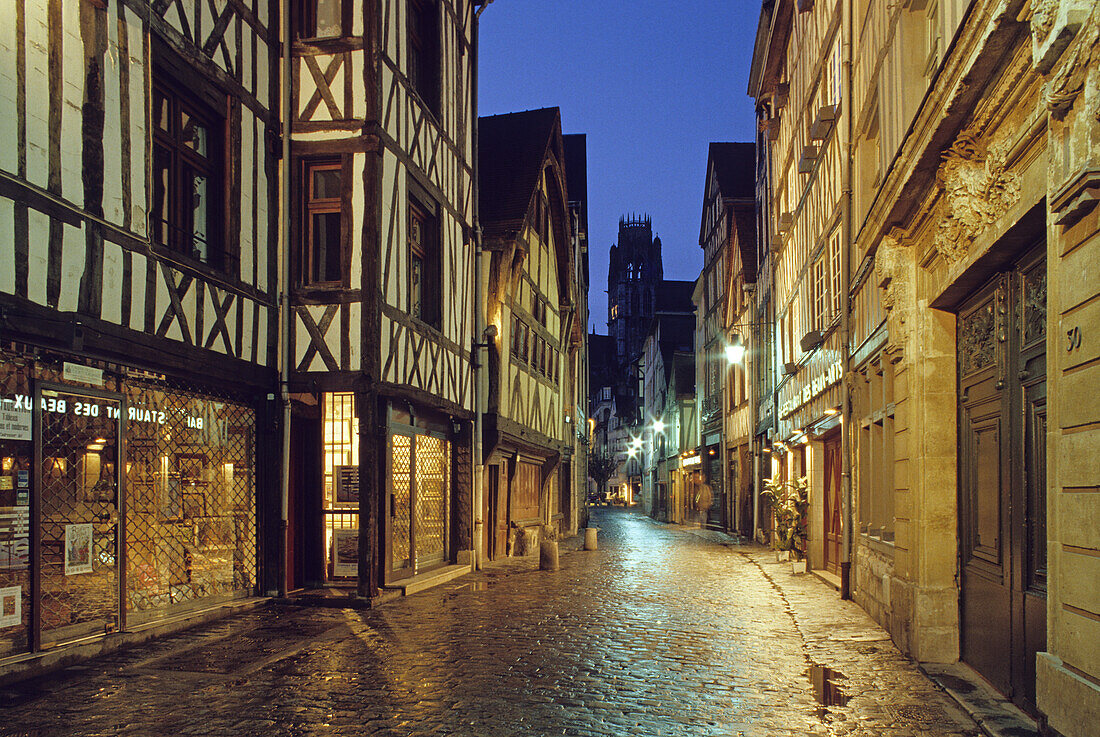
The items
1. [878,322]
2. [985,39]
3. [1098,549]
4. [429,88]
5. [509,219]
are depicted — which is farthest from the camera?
[509,219]

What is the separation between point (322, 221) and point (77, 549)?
16.5 ft

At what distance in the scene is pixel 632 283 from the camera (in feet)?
330

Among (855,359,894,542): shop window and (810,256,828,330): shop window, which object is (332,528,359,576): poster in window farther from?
(810,256,828,330): shop window

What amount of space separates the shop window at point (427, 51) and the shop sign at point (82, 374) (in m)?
7.28

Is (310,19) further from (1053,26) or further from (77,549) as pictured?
(1053,26)

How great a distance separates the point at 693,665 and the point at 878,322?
424cm

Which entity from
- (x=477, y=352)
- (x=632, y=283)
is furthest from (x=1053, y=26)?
(x=632, y=283)

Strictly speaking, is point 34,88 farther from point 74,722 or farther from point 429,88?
point 429,88

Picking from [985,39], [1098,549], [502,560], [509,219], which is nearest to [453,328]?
[509,219]

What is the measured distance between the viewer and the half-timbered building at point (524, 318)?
52.7ft

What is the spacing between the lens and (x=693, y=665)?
7.00m

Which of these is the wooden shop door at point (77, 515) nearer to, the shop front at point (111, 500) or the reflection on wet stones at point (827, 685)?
the shop front at point (111, 500)

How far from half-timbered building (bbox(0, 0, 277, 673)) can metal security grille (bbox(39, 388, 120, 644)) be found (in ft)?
0.05

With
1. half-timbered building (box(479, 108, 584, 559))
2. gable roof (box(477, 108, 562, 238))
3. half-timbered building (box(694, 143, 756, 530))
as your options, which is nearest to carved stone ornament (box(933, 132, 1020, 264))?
half-timbered building (box(479, 108, 584, 559))
